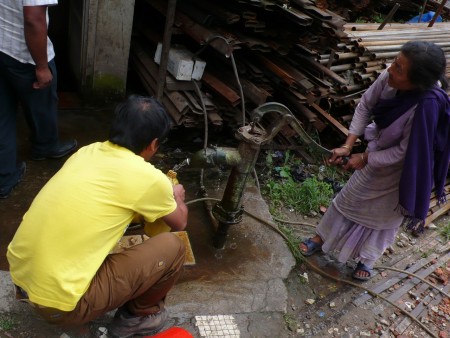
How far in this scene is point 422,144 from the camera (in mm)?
2875

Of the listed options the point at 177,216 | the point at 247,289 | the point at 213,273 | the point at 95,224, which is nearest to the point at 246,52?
the point at 213,273

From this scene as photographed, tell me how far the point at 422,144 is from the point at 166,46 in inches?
103

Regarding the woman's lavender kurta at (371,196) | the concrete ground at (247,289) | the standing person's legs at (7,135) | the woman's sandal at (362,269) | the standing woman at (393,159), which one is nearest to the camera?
the standing woman at (393,159)

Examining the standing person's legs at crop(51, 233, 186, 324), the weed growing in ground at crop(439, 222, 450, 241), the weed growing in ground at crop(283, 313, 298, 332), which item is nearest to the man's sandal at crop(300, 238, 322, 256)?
the weed growing in ground at crop(283, 313, 298, 332)

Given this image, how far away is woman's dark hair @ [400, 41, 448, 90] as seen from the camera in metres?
2.72

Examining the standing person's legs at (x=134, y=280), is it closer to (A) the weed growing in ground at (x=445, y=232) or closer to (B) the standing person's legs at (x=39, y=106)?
(B) the standing person's legs at (x=39, y=106)

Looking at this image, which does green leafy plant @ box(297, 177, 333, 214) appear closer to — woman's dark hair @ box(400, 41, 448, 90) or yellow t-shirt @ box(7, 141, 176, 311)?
woman's dark hair @ box(400, 41, 448, 90)

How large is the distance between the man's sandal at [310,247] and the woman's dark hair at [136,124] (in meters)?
2.23

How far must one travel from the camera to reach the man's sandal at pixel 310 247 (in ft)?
12.9

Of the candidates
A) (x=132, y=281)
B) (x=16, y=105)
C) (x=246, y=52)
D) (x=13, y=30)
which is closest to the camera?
(x=132, y=281)

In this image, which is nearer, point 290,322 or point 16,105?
point 290,322

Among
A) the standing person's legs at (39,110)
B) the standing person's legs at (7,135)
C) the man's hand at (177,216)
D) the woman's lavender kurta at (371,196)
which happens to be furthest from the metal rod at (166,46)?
the man's hand at (177,216)

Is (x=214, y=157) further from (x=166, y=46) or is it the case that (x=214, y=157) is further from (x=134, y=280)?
(x=166, y=46)

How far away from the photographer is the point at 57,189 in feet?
6.79
